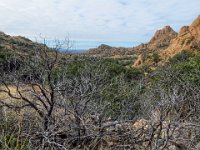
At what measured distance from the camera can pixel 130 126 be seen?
5.77 meters

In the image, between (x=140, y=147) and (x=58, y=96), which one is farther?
(x=58, y=96)

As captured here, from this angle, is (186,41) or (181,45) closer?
(181,45)

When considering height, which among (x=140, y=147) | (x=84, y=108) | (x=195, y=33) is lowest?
(x=140, y=147)

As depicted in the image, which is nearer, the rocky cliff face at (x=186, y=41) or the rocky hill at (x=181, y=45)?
the rocky hill at (x=181, y=45)

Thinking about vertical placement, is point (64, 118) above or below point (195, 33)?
below

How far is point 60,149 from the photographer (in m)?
5.26

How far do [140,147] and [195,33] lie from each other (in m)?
46.9

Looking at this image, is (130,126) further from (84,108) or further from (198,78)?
(198,78)

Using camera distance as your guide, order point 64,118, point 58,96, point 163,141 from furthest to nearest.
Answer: point 58,96 < point 64,118 < point 163,141

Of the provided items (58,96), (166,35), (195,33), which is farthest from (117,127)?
(166,35)

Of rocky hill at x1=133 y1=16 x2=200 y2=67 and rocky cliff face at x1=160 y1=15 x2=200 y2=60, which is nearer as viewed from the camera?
rocky hill at x1=133 y1=16 x2=200 y2=67

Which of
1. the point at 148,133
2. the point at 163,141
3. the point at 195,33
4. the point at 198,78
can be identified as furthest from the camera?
the point at 195,33

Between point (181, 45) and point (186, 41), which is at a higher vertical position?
point (186, 41)

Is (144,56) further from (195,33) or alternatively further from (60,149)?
(60,149)
